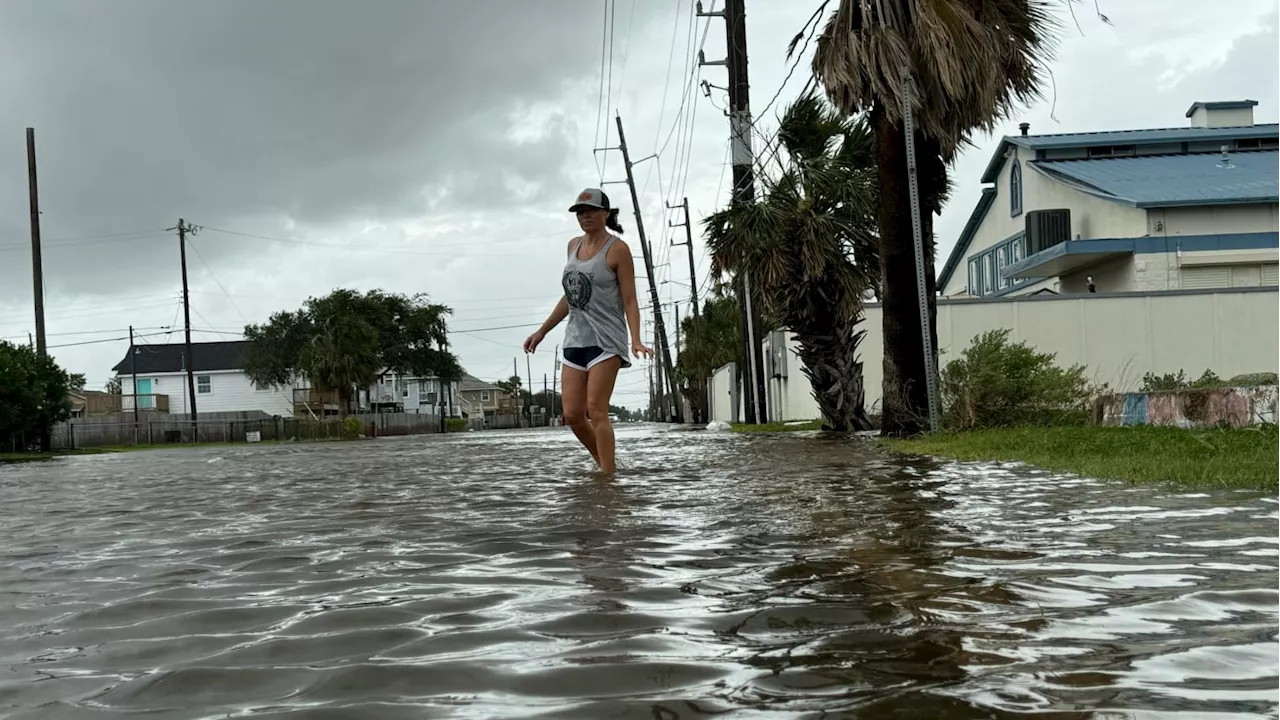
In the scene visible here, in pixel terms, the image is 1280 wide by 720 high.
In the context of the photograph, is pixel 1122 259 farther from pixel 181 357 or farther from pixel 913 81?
pixel 181 357

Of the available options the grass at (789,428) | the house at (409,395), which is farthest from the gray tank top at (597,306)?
the house at (409,395)

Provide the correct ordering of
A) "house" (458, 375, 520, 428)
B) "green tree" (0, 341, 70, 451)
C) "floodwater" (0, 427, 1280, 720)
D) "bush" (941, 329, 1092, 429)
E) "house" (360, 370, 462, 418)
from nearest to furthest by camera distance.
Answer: "floodwater" (0, 427, 1280, 720)
"bush" (941, 329, 1092, 429)
"green tree" (0, 341, 70, 451)
"house" (360, 370, 462, 418)
"house" (458, 375, 520, 428)

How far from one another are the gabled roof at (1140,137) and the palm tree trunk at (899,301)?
25.9 meters

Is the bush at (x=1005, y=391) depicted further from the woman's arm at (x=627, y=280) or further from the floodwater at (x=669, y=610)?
the floodwater at (x=669, y=610)

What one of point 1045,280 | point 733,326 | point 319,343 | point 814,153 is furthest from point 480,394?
point 814,153

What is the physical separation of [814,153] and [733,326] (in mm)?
37969

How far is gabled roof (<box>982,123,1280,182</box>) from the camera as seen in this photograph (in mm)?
37844

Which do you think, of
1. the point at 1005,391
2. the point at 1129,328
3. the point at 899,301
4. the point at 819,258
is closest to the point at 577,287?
the point at 899,301

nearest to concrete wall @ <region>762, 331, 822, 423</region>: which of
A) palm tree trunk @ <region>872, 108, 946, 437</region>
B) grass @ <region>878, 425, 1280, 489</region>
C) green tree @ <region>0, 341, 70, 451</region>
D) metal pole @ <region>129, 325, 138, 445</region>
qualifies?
palm tree trunk @ <region>872, 108, 946, 437</region>

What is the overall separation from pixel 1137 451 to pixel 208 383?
81.1 m

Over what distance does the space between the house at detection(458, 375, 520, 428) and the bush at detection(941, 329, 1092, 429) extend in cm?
13290

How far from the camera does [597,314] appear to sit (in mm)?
8250

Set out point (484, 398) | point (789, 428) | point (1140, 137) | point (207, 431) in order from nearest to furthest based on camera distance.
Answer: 1. point (789, 428)
2. point (1140, 137)
3. point (207, 431)
4. point (484, 398)

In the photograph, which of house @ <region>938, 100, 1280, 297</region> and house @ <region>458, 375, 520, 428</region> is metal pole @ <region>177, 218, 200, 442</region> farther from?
house @ <region>458, 375, 520, 428</region>
